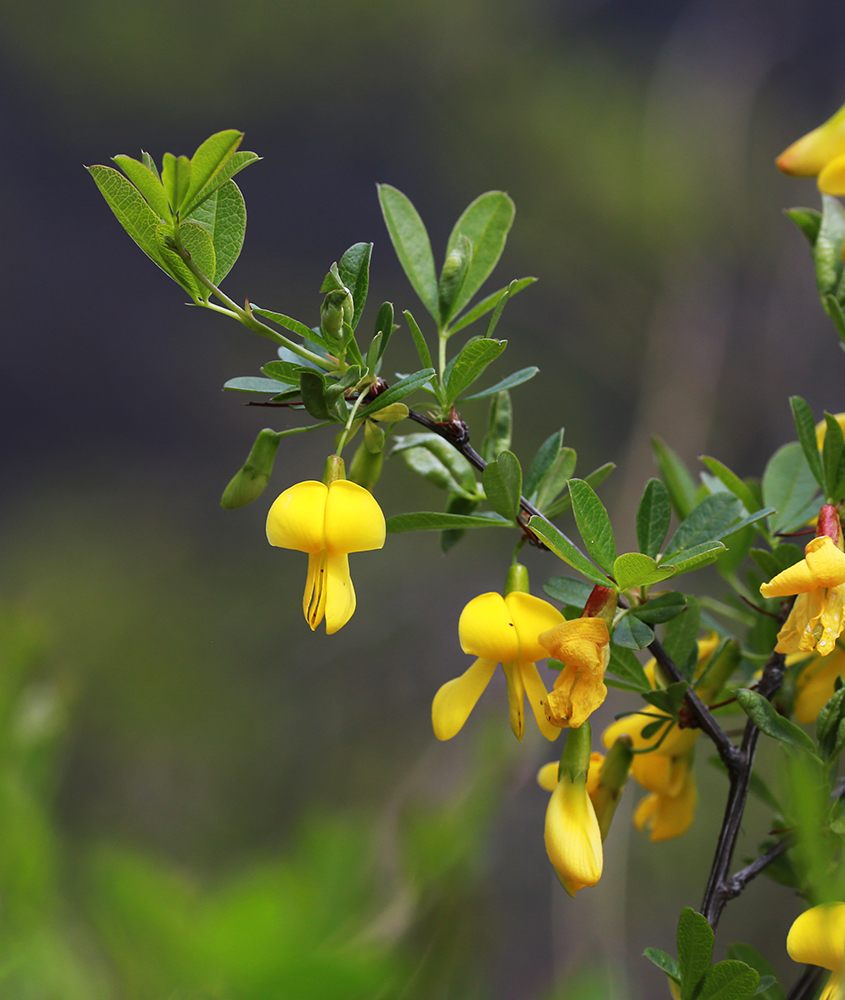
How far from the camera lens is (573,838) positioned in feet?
0.88

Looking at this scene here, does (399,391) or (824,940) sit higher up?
(399,391)

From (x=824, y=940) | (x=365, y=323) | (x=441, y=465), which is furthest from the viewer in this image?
(x=365, y=323)

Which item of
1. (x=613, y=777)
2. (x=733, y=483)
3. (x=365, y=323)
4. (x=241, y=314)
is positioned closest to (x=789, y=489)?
(x=733, y=483)

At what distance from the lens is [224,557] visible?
2.39 metres

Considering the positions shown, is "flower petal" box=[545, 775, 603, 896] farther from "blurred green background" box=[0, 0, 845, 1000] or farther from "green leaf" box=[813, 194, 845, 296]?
"blurred green background" box=[0, 0, 845, 1000]

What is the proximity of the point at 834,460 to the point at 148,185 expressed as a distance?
26 cm

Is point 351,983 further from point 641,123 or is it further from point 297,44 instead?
point 297,44

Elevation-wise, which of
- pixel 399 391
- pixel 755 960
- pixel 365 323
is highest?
pixel 399 391

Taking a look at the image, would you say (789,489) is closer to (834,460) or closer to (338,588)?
(834,460)

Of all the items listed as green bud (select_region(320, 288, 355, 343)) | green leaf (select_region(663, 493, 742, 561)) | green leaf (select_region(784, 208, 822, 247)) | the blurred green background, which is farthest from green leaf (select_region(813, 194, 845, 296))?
the blurred green background

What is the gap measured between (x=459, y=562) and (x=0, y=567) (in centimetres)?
137

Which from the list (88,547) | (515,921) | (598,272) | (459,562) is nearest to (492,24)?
(598,272)

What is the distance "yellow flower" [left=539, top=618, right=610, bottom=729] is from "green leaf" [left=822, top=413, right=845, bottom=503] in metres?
0.12

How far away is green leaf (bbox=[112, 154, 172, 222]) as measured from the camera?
25cm
